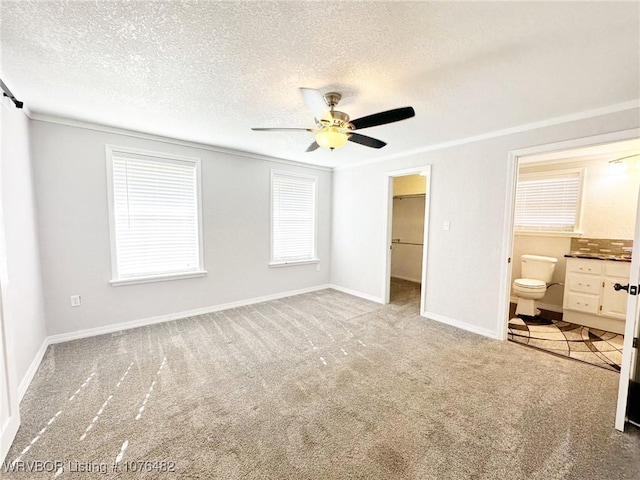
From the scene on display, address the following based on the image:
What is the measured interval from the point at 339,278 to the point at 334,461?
3694mm

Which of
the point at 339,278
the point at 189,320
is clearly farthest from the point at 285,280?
the point at 189,320

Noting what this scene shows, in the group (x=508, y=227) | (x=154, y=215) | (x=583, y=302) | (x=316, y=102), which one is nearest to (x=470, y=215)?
(x=508, y=227)

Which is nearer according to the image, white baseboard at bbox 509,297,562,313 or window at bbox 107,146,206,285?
window at bbox 107,146,206,285

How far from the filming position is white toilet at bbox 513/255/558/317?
11.8 feet

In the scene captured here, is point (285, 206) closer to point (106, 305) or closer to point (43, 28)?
point (106, 305)

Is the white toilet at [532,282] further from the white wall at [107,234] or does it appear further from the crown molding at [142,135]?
the crown molding at [142,135]

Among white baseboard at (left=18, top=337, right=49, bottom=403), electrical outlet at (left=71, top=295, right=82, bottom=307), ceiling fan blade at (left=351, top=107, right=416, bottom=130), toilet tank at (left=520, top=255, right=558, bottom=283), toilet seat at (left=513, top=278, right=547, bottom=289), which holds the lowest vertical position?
white baseboard at (left=18, top=337, right=49, bottom=403)

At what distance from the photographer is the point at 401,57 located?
5.42 feet

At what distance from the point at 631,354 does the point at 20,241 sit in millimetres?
4615

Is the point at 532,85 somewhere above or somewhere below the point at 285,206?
above

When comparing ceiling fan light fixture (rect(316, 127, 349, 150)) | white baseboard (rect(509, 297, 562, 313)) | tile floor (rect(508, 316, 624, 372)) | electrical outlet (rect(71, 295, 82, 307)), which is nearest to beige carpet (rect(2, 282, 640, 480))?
tile floor (rect(508, 316, 624, 372))

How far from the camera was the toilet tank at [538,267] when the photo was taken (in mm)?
3750

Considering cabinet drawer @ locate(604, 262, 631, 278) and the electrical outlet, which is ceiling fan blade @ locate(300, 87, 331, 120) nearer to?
the electrical outlet

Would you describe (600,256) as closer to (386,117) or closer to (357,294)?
(357,294)
